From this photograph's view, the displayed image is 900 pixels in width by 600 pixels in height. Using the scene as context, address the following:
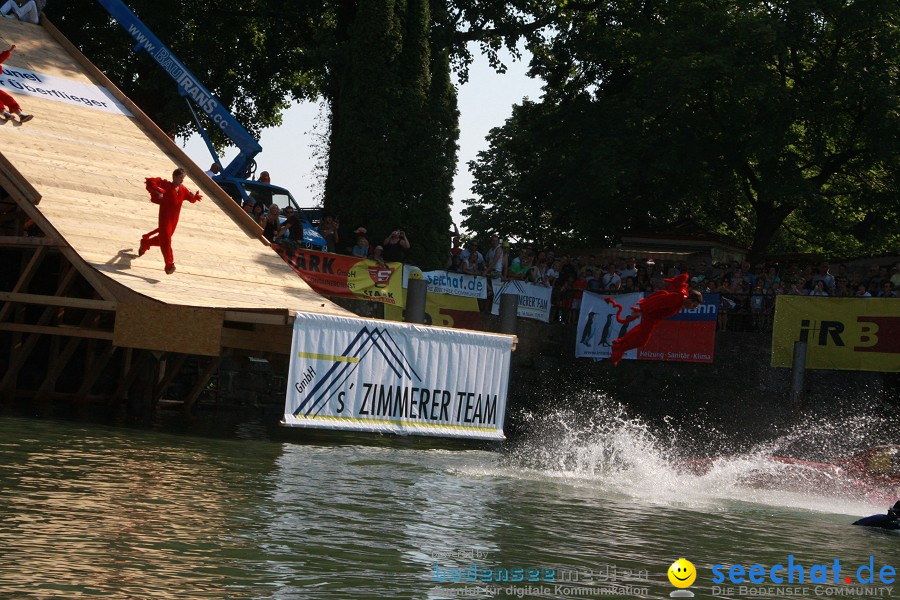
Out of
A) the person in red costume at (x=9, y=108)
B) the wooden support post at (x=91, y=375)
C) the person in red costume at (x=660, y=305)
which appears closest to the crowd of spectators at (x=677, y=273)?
the person in red costume at (x=660, y=305)

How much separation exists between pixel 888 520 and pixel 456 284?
47.4 feet

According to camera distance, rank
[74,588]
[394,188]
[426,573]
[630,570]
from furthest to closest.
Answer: [394,188] → [630,570] → [426,573] → [74,588]

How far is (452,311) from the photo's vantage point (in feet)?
90.2

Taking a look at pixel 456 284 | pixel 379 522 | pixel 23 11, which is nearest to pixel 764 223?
pixel 456 284

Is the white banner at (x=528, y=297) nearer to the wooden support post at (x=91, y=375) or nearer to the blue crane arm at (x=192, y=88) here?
the blue crane arm at (x=192, y=88)

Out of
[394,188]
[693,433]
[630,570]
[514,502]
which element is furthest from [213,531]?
[394,188]

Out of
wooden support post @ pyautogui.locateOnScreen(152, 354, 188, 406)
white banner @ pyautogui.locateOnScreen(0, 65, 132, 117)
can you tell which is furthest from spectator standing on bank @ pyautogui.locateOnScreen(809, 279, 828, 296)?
white banner @ pyautogui.locateOnScreen(0, 65, 132, 117)

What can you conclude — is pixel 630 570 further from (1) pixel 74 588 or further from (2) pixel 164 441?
(2) pixel 164 441

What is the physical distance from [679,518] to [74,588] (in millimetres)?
7970

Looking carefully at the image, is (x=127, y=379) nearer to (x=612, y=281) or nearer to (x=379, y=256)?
(x=379, y=256)

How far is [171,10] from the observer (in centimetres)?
3691

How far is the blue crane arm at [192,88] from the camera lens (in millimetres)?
30969

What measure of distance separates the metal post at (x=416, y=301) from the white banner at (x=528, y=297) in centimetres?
328

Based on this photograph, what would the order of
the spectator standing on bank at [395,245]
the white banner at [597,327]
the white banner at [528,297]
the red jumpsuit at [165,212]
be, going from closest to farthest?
the red jumpsuit at [165,212] → the white banner at [597,327] → the spectator standing on bank at [395,245] → the white banner at [528,297]
